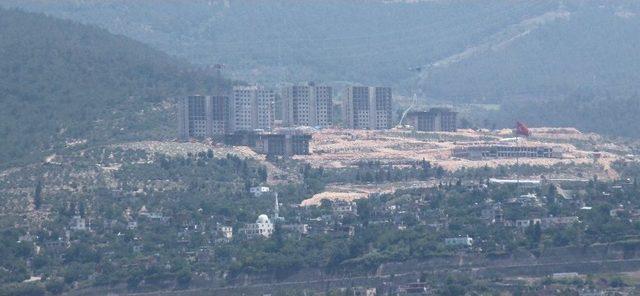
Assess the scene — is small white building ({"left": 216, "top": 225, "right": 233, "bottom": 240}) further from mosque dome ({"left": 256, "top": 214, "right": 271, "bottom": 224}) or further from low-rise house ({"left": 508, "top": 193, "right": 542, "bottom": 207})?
low-rise house ({"left": 508, "top": 193, "right": 542, "bottom": 207})

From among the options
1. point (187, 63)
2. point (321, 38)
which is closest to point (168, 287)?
point (187, 63)

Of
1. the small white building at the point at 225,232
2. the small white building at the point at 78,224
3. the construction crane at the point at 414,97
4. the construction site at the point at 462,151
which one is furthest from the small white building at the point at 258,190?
the construction crane at the point at 414,97

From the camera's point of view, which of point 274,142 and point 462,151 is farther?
point 462,151

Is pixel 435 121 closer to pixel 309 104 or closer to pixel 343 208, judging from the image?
pixel 309 104

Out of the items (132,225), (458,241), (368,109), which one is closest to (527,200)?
(458,241)

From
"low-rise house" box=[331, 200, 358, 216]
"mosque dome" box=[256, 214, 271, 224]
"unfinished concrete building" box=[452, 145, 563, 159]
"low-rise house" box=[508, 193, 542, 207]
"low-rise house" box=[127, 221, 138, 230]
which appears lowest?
"low-rise house" box=[127, 221, 138, 230]

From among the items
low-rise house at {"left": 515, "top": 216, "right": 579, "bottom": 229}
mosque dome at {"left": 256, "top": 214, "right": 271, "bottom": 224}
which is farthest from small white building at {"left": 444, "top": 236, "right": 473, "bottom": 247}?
mosque dome at {"left": 256, "top": 214, "right": 271, "bottom": 224}

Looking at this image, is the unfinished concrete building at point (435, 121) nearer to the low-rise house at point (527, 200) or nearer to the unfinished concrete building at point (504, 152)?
the unfinished concrete building at point (504, 152)
